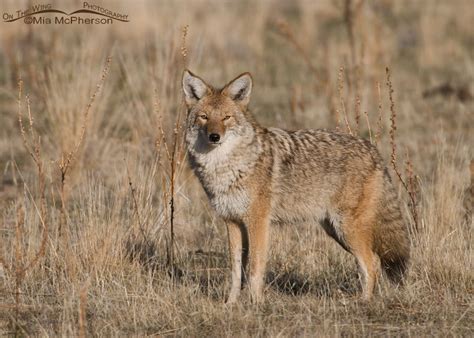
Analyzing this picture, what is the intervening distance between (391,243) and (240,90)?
1703 mm

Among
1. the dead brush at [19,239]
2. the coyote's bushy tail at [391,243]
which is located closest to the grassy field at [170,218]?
the dead brush at [19,239]

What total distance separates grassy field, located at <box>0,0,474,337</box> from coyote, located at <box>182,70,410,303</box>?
0.78 feet

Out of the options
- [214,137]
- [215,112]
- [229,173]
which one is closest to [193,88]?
[215,112]

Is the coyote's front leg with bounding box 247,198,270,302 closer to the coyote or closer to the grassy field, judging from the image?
the coyote

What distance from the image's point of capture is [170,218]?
25.1 ft

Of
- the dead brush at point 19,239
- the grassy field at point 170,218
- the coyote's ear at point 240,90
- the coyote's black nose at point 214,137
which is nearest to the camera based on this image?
the dead brush at point 19,239

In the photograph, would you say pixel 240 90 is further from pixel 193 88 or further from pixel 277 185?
pixel 277 185

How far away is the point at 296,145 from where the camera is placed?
6.70 meters

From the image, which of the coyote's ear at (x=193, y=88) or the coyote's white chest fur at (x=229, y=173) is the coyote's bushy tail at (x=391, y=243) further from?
the coyote's ear at (x=193, y=88)

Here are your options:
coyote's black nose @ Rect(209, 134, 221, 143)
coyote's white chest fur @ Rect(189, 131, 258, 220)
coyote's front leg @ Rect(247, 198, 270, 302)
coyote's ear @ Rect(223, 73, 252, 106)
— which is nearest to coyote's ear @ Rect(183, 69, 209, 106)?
coyote's ear @ Rect(223, 73, 252, 106)

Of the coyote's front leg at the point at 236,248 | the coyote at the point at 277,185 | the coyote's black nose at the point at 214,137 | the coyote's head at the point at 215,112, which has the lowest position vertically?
the coyote's front leg at the point at 236,248

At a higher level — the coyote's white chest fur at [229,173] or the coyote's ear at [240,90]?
the coyote's ear at [240,90]

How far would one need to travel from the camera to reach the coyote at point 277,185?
6375 mm

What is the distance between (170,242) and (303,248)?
3.81 ft
